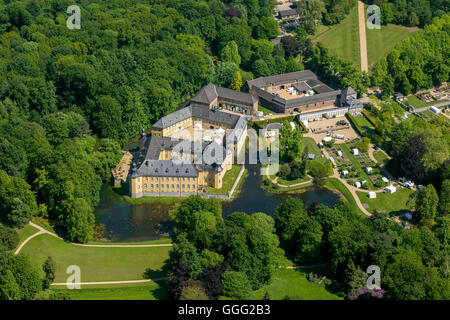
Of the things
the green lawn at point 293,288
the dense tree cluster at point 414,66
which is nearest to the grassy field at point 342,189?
the green lawn at point 293,288

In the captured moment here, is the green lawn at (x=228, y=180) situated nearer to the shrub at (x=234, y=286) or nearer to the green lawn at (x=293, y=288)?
the green lawn at (x=293, y=288)

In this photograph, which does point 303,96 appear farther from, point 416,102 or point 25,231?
point 25,231

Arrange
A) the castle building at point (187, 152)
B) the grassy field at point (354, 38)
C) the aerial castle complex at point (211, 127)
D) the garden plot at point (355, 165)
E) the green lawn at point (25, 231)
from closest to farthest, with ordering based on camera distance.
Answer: the green lawn at point (25, 231), the castle building at point (187, 152), the aerial castle complex at point (211, 127), the garden plot at point (355, 165), the grassy field at point (354, 38)

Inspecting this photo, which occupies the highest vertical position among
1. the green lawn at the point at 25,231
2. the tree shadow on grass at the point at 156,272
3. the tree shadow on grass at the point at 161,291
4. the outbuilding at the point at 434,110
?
the outbuilding at the point at 434,110

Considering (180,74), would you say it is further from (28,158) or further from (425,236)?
(425,236)

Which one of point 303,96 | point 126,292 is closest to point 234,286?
point 126,292

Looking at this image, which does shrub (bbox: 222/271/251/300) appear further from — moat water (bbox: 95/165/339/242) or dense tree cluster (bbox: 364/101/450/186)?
dense tree cluster (bbox: 364/101/450/186)
